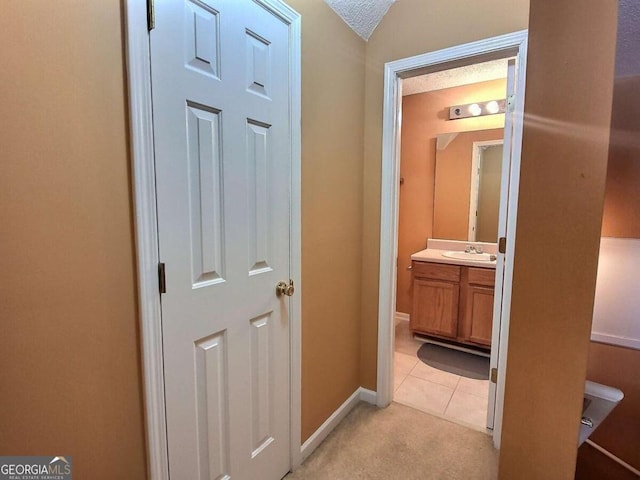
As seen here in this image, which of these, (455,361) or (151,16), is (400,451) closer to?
(455,361)

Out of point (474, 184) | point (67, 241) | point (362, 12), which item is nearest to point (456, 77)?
point (474, 184)

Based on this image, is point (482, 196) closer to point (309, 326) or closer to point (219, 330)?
point (309, 326)

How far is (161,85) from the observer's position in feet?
2.96

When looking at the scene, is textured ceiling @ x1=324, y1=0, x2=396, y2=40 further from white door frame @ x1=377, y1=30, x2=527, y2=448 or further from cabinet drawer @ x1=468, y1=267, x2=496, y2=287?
cabinet drawer @ x1=468, y1=267, x2=496, y2=287

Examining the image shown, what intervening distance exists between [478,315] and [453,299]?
0.23 metres

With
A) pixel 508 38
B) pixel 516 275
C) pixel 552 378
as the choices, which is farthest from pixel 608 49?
pixel 508 38

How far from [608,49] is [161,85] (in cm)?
103

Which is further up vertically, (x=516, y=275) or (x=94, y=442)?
(x=516, y=275)

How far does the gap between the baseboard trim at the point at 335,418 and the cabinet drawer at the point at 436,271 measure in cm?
121

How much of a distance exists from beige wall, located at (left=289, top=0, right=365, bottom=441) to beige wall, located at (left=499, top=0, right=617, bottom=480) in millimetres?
1012

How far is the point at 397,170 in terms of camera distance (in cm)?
196

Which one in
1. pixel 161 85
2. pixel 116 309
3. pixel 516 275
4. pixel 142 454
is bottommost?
pixel 142 454

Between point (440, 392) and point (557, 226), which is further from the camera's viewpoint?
point (440, 392)

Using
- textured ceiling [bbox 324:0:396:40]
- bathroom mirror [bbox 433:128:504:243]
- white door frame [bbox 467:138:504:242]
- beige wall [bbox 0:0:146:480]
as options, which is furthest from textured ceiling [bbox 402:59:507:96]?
beige wall [bbox 0:0:146:480]
